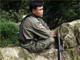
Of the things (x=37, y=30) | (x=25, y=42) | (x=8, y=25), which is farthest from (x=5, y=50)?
(x=8, y=25)

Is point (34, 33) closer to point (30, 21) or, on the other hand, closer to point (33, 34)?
point (33, 34)

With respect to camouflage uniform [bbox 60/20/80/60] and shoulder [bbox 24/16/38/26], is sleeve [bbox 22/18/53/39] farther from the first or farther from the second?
camouflage uniform [bbox 60/20/80/60]

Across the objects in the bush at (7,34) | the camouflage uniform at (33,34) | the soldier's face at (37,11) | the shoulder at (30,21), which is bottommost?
the bush at (7,34)

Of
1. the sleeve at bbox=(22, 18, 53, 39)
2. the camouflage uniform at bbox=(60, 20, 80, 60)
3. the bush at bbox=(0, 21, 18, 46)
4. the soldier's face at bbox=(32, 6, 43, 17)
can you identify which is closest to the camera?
the sleeve at bbox=(22, 18, 53, 39)

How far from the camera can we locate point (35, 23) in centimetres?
166

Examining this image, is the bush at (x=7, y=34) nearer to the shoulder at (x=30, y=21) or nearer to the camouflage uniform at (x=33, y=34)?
the camouflage uniform at (x=33, y=34)

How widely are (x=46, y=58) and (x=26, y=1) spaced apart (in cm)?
1082

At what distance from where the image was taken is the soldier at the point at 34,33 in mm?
1675

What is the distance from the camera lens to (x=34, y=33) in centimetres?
173

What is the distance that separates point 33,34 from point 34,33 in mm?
44

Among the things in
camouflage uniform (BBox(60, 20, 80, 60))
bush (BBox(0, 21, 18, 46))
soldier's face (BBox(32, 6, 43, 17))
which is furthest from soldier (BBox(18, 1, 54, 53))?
bush (BBox(0, 21, 18, 46))

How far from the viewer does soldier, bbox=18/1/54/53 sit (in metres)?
1.67

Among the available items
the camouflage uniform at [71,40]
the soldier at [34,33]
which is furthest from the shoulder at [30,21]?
the camouflage uniform at [71,40]

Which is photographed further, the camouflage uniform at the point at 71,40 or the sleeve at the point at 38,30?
the camouflage uniform at the point at 71,40
